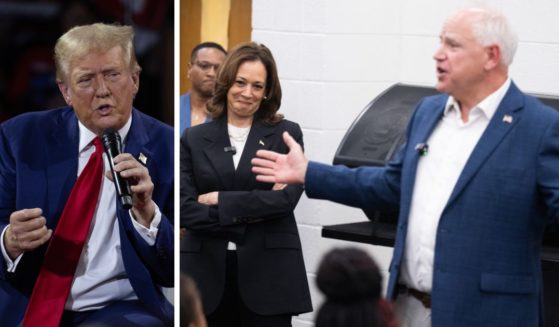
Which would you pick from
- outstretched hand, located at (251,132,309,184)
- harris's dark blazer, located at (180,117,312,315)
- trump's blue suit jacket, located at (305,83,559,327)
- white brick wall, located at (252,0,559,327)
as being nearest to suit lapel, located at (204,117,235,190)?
harris's dark blazer, located at (180,117,312,315)

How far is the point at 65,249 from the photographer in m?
3.24

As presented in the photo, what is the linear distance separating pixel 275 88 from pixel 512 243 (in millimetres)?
1331

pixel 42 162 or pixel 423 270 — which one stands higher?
pixel 42 162

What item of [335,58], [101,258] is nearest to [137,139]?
[101,258]

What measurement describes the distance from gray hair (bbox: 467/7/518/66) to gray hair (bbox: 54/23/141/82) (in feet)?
3.11

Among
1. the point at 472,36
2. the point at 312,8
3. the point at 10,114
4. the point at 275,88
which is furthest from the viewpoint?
the point at 312,8

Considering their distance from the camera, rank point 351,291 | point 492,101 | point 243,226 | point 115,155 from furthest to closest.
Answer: point 243,226, point 492,101, point 115,155, point 351,291

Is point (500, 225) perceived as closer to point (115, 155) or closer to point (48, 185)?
point (115, 155)

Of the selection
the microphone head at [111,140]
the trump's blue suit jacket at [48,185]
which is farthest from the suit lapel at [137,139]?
the microphone head at [111,140]

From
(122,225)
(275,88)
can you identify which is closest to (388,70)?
(275,88)

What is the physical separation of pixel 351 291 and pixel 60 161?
Answer: 1.39 metres

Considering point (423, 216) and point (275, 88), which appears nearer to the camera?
point (423, 216)

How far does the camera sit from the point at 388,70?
4.66 metres

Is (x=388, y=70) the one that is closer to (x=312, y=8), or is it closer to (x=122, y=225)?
(x=312, y=8)
